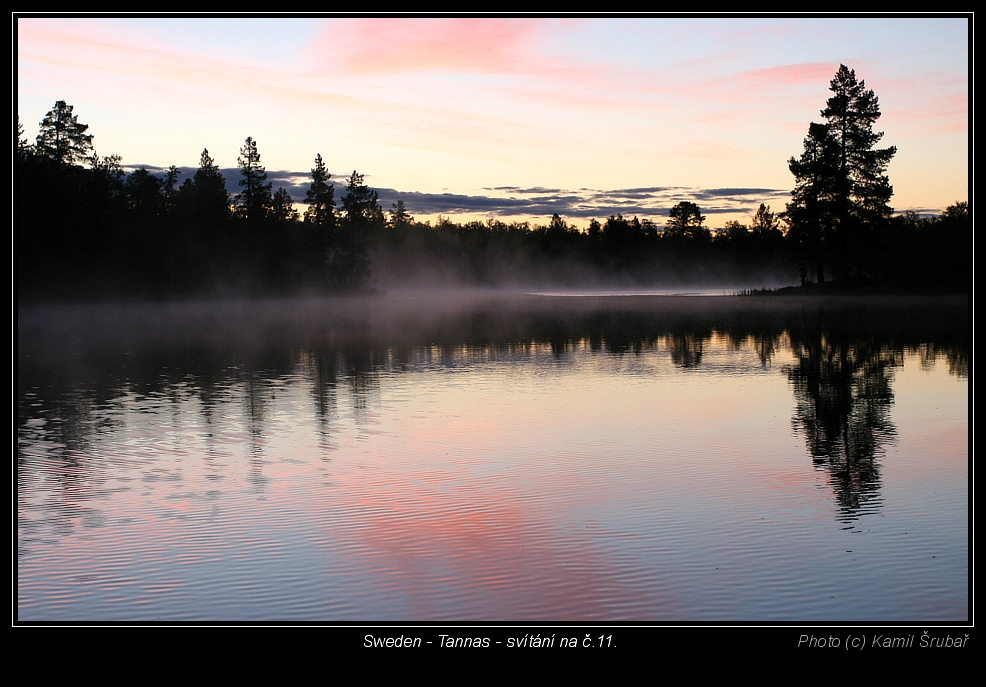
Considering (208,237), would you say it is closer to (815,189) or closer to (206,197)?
(206,197)

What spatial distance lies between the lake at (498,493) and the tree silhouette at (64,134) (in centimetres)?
7622

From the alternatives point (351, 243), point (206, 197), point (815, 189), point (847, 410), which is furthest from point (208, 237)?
point (847, 410)

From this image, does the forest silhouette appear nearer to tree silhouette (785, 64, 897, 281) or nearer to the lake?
tree silhouette (785, 64, 897, 281)

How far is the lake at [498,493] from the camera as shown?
8422 mm

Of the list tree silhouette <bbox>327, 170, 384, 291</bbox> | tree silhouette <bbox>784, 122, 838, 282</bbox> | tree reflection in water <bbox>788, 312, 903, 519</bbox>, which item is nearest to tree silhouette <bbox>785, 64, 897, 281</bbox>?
tree silhouette <bbox>784, 122, 838, 282</bbox>

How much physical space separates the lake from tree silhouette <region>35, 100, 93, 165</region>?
76.2 meters

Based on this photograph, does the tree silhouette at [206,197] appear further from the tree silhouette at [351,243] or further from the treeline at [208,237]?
the tree silhouette at [351,243]

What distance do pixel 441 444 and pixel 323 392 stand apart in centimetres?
707

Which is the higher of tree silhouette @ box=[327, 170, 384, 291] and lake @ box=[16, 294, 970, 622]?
tree silhouette @ box=[327, 170, 384, 291]

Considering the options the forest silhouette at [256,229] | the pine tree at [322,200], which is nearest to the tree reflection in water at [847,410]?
the forest silhouette at [256,229]

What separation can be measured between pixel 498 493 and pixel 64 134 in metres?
94.1

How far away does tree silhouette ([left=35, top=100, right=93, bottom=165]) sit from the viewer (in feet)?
308
